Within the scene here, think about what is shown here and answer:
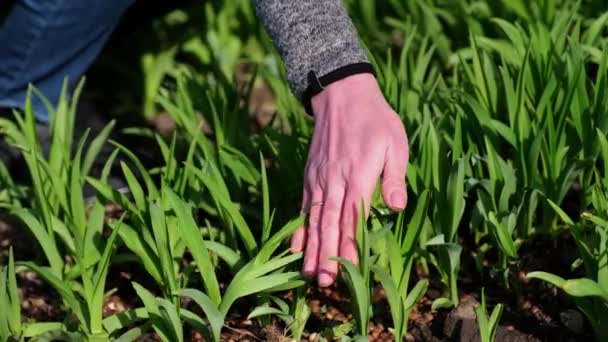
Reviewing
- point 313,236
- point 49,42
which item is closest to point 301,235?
point 313,236

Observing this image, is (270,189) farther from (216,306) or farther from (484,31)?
(484,31)

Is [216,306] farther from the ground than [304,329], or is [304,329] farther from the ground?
[216,306]

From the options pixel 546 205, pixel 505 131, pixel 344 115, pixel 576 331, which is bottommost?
pixel 576 331

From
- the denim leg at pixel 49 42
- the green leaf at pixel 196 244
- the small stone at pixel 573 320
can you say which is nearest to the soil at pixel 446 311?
the small stone at pixel 573 320

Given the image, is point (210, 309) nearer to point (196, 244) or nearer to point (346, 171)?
point (196, 244)

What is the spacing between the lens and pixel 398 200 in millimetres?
1390

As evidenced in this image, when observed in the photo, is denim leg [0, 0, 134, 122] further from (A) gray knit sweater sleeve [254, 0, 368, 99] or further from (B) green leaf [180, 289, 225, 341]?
(B) green leaf [180, 289, 225, 341]

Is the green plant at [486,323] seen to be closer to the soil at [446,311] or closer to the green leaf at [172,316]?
the soil at [446,311]

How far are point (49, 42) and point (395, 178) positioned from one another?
41.5 inches

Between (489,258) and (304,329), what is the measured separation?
37cm

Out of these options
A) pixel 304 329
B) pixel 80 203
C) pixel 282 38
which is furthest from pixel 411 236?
pixel 80 203

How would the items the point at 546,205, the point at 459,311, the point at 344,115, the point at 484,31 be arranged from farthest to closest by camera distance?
the point at 484,31 → the point at 546,205 → the point at 459,311 → the point at 344,115

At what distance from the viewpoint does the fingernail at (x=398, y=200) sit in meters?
1.39

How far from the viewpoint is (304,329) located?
1628 millimetres
